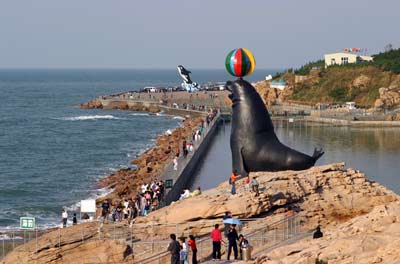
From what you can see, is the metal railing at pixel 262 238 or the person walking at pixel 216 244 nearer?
the person walking at pixel 216 244

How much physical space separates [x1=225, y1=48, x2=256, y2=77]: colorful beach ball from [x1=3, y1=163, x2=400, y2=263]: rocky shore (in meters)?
4.03

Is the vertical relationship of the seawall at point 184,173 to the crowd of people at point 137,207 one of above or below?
below

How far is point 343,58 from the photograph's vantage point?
341ft

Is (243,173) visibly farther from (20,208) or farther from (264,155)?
(20,208)

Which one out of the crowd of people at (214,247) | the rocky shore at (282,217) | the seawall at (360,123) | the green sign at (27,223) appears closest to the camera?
the rocky shore at (282,217)

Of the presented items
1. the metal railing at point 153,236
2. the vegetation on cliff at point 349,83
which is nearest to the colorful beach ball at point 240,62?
the metal railing at point 153,236

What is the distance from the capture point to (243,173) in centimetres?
2634

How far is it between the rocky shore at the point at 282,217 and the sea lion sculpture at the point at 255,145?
2.57 ft

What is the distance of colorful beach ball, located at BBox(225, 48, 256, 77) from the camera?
2777cm

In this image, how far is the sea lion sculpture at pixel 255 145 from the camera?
26469 mm

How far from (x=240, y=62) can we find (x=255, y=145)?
3071mm

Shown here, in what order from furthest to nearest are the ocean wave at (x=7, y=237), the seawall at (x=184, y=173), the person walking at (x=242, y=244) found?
the seawall at (x=184, y=173), the ocean wave at (x=7, y=237), the person walking at (x=242, y=244)

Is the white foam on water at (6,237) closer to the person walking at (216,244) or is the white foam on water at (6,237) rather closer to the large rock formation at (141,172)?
the large rock formation at (141,172)

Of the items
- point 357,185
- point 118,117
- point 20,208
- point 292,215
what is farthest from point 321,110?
point 292,215
